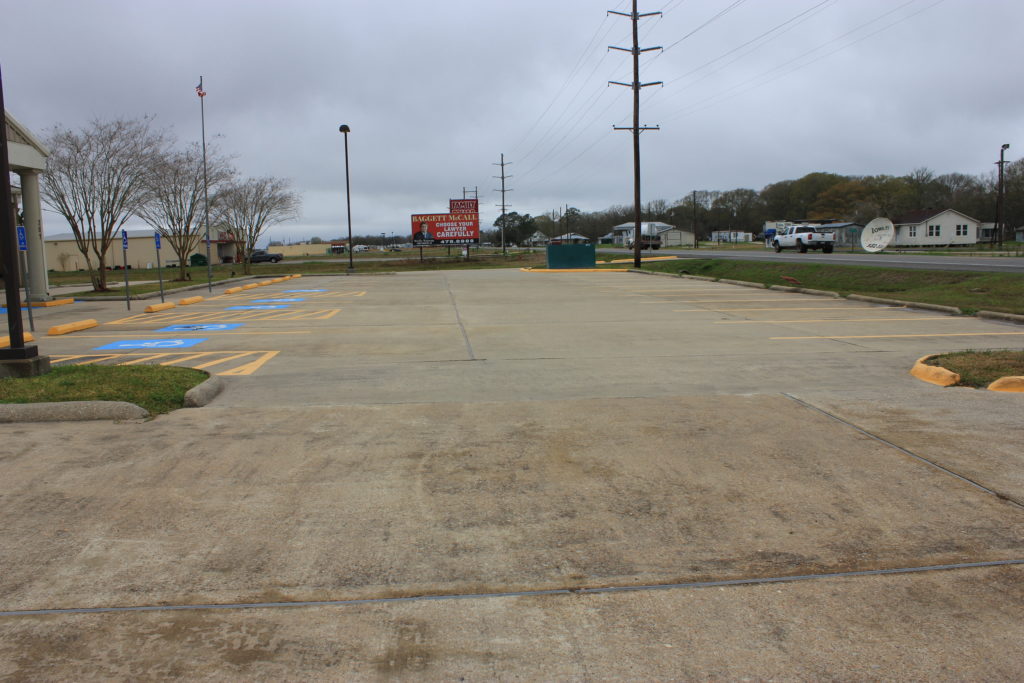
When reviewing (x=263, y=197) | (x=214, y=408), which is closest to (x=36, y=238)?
(x=214, y=408)

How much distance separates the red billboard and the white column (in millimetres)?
35308

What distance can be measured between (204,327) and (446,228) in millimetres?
44184

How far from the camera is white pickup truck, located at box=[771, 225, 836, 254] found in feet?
157

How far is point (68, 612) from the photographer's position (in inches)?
133

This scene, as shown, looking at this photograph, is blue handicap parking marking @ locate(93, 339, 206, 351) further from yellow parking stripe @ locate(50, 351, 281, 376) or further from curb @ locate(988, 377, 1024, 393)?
curb @ locate(988, 377, 1024, 393)

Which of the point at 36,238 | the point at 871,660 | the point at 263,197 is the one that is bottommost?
the point at 871,660

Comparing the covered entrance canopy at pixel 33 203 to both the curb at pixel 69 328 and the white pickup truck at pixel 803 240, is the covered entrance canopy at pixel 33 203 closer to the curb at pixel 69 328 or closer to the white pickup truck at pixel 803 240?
the curb at pixel 69 328

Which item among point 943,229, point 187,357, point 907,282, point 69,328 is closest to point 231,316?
point 69,328

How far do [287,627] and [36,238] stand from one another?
26.3 m

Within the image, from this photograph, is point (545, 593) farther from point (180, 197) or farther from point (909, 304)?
point (180, 197)

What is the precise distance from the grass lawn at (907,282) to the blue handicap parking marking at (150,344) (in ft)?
52.0

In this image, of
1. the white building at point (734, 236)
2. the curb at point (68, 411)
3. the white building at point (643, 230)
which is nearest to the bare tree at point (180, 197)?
the curb at point (68, 411)

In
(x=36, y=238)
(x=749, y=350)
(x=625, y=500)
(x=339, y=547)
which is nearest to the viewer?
(x=339, y=547)

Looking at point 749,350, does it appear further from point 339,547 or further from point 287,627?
point 287,627
